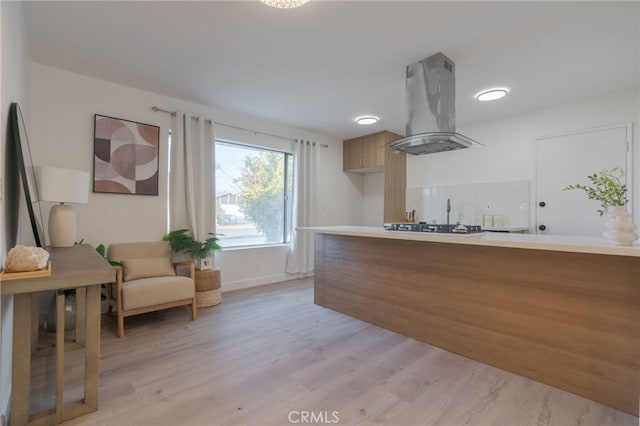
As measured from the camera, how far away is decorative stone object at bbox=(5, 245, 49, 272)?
1.35 m

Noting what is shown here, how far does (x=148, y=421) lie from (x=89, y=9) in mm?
2669

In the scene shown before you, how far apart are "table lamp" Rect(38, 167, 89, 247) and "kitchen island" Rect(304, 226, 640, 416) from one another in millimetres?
2174

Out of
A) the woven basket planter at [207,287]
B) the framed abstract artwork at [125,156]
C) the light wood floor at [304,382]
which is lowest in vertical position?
the light wood floor at [304,382]

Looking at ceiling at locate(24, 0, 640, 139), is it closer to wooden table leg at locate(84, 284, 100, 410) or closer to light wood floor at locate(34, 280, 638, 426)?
wooden table leg at locate(84, 284, 100, 410)

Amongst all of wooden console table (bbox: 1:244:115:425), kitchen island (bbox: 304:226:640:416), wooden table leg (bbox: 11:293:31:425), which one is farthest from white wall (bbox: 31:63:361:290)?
kitchen island (bbox: 304:226:640:416)

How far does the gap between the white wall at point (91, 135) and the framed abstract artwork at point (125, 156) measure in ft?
0.22

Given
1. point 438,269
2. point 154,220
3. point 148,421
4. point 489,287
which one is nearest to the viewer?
point 148,421

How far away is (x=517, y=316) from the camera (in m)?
2.01

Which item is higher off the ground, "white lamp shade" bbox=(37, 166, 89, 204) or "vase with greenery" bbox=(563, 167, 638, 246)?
"white lamp shade" bbox=(37, 166, 89, 204)

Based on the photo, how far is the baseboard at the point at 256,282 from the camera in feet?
13.7

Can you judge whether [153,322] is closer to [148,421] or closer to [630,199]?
[148,421]

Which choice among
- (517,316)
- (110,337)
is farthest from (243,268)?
(517,316)

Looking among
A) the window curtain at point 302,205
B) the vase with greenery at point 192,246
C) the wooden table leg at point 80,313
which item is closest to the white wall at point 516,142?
the window curtain at point 302,205

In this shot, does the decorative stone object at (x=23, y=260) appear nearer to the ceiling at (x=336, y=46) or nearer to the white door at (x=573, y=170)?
the ceiling at (x=336, y=46)
